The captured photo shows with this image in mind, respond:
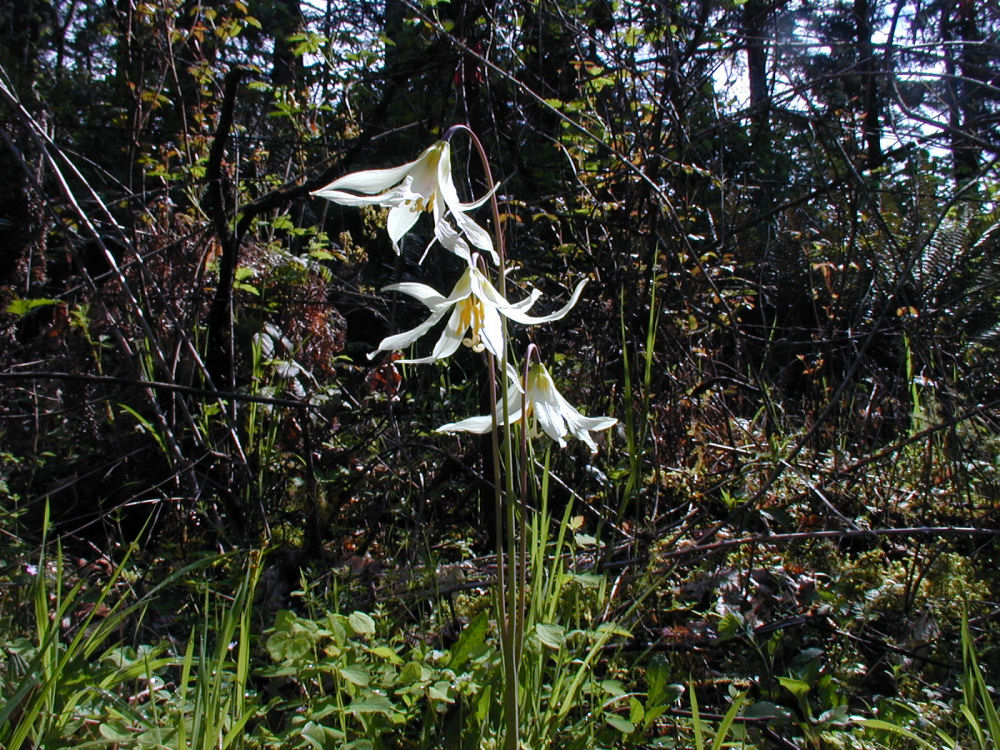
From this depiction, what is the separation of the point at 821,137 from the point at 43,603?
336 centimetres

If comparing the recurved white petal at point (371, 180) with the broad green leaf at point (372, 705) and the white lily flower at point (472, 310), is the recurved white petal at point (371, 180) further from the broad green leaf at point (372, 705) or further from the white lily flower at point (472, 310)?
the broad green leaf at point (372, 705)

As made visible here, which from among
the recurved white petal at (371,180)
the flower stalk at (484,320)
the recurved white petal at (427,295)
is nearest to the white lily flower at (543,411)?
the flower stalk at (484,320)

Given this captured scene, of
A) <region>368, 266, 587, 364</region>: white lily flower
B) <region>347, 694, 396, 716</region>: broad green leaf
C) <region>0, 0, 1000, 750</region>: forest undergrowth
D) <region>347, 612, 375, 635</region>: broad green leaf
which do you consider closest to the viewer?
<region>347, 694, 396, 716</region>: broad green leaf

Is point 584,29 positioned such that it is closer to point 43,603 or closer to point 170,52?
point 170,52

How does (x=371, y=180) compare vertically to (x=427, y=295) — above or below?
above

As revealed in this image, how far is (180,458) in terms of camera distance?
106 inches

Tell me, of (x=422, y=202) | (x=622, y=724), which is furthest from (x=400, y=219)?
(x=622, y=724)

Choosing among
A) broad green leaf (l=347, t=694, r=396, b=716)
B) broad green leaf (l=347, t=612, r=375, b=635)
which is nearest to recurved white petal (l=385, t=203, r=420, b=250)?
broad green leaf (l=347, t=612, r=375, b=635)

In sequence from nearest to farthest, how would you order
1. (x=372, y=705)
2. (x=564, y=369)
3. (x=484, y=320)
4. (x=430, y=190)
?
(x=372, y=705) < (x=484, y=320) < (x=430, y=190) < (x=564, y=369)

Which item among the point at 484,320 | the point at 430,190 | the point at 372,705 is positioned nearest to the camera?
the point at 372,705

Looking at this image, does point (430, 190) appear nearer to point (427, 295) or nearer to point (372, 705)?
point (427, 295)

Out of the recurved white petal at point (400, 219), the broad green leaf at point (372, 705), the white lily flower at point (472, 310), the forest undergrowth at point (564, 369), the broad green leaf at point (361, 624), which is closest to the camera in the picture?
the broad green leaf at point (372, 705)

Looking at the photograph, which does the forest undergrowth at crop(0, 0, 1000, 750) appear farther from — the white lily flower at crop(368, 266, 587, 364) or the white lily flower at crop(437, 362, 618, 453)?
the white lily flower at crop(368, 266, 587, 364)

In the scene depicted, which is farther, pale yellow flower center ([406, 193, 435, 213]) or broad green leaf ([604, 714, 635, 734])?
pale yellow flower center ([406, 193, 435, 213])
